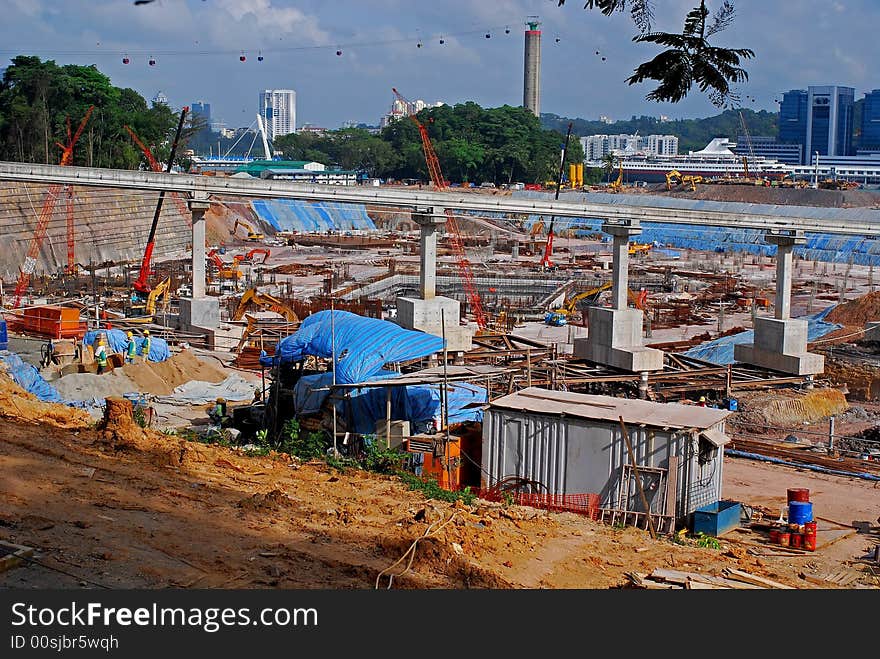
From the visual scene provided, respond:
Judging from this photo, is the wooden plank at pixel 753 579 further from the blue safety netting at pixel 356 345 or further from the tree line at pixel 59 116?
the tree line at pixel 59 116

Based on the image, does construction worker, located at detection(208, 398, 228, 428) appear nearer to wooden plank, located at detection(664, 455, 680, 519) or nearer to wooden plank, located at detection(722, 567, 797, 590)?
wooden plank, located at detection(664, 455, 680, 519)

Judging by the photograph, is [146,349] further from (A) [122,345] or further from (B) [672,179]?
(B) [672,179]

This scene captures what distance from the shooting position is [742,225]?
33062mm

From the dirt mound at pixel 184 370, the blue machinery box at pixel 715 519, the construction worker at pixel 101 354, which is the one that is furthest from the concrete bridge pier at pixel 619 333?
the construction worker at pixel 101 354

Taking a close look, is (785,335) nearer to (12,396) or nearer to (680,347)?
(680,347)

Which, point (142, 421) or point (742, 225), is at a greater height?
point (742, 225)

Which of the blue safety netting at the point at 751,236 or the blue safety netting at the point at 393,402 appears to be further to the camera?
the blue safety netting at the point at 751,236

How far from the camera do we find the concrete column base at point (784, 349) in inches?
1162

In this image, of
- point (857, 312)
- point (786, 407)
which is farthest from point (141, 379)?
point (857, 312)

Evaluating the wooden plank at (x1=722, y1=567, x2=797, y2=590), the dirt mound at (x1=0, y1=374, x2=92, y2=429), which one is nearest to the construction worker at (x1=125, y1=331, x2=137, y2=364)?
the dirt mound at (x1=0, y1=374, x2=92, y2=429)

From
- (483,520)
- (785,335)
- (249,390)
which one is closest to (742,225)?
(785,335)

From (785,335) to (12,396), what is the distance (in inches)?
751

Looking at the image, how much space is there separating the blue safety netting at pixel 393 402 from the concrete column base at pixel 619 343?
858cm

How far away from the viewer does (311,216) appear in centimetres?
9356
